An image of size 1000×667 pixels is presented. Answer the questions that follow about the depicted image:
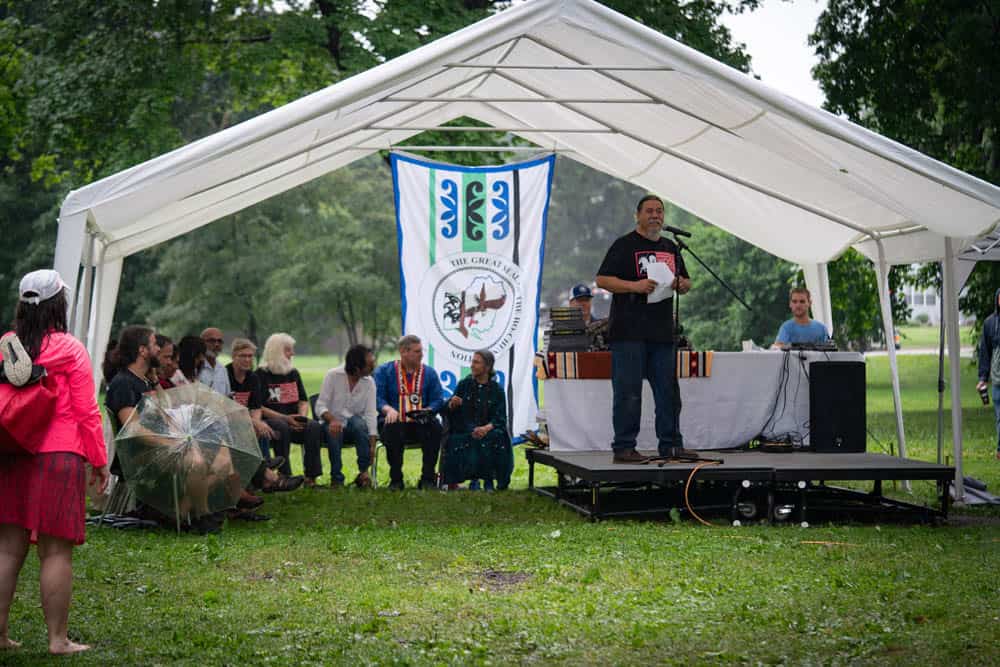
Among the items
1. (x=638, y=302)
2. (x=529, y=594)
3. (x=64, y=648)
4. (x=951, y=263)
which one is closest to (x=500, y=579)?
(x=529, y=594)

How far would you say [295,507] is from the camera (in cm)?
931

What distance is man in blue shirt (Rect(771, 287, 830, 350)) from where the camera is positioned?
35.0 ft

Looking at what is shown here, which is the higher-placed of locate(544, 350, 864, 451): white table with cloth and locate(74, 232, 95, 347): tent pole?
locate(74, 232, 95, 347): tent pole

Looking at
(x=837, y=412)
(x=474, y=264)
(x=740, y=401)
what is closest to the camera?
(x=837, y=412)

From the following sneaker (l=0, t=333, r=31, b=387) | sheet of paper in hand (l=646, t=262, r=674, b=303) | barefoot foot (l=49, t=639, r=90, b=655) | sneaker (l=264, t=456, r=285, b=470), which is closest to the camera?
sneaker (l=0, t=333, r=31, b=387)

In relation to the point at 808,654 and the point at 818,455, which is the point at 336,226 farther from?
the point at 808,654

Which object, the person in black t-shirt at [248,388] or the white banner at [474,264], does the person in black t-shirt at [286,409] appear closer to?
the person in black t-shirt at [248,388]

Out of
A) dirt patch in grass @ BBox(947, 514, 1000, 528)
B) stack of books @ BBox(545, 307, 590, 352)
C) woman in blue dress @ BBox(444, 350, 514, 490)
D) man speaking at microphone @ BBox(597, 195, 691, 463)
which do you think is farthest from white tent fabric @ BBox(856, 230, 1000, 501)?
woman in blue dress @ BBox(444, 350, 514, 490)

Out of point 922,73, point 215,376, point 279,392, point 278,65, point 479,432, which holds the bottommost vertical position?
point 479,432

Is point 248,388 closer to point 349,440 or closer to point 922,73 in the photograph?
point 349,440

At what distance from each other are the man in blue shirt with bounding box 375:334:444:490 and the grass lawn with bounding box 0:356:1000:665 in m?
2.25

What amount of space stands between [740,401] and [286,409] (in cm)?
398

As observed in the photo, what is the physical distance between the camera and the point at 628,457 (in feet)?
27.5

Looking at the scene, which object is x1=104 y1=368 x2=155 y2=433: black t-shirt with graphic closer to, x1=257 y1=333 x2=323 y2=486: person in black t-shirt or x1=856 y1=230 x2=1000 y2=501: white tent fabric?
x1=257 y1=333 x2=323 y2=486: person in black t-shirt
